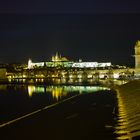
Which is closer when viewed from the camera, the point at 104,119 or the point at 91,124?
the point at 91,124

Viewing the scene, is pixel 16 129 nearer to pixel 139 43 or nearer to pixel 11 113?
pixel 11 113

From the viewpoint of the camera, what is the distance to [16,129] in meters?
23.0

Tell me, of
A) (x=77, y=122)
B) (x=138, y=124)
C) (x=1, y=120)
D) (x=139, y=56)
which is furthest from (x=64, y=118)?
(x=139, y=56)

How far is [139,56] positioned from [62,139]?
161528 millimetres

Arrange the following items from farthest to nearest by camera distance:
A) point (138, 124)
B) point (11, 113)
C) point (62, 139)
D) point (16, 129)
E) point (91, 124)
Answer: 1. point (11, 113)
2. point (91, 124)
3. point (16, 129)
4. point (138, 124)
5. point (62, 139)

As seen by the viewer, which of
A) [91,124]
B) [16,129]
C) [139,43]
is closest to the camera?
[16,129]

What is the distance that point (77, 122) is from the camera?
25.5m

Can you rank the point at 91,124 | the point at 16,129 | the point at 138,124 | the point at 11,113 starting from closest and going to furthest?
1. the point at 138,124
2. the point at 16,129
3. the point at 91,124
4. the point at 11,113

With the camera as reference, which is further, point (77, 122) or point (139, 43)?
point (139, 43)

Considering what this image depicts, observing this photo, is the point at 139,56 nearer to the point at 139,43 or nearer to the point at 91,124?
the point at 139,43

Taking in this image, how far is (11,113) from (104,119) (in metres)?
8.03

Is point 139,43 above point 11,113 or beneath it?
above

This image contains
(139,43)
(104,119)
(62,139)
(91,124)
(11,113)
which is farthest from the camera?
(139,43)

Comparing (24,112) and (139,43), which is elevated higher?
(139,43)
